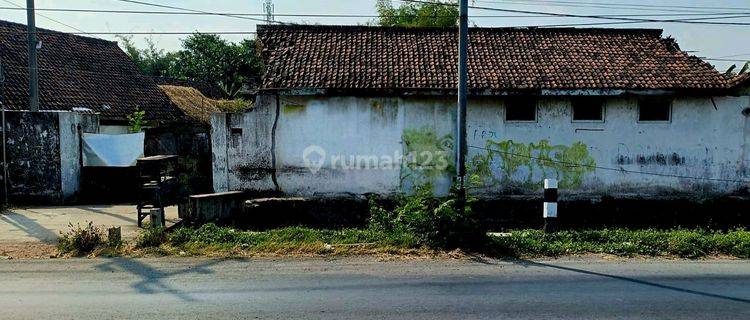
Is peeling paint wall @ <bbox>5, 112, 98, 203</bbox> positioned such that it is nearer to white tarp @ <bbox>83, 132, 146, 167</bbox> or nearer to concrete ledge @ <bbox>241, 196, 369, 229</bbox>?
white tarp @ <bbox>83, 132, 146, 167</bbox>

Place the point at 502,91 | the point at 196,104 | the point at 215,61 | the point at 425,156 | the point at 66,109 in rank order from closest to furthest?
the point at 502,91 < the point at 425,156 < the point at 66,109 < the point at 196,104 < the point at 215,61

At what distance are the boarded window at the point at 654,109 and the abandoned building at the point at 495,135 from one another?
0.03m

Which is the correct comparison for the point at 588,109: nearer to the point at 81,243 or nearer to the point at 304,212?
the point at 304,212

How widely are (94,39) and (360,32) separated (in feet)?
55.6

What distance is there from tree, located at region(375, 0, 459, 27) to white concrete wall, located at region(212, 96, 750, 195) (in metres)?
20.3

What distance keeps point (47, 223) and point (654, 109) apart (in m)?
14.7

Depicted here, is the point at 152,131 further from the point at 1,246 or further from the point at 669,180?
the point at 669,180

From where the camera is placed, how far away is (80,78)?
2242cm

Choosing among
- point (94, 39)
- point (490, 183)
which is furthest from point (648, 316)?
point (94, 39)

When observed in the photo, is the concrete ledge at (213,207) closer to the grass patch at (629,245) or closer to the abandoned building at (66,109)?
the abandoned building at (66,109)

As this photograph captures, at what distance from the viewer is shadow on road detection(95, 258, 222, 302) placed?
6.47 m

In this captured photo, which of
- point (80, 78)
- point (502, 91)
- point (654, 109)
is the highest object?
point (80, 78)

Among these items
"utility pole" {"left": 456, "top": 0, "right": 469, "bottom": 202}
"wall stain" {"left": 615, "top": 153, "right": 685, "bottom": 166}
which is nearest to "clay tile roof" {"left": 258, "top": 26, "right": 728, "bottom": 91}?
"wall stain" {"left": 615, "top": 153, "right": 685, "bottom": 166}

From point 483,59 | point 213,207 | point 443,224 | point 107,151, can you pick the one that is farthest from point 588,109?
point 107,151
